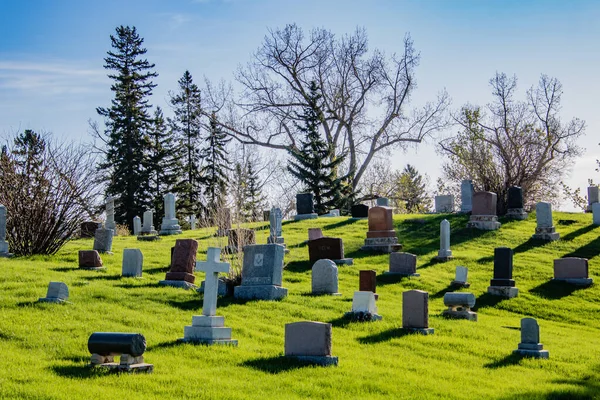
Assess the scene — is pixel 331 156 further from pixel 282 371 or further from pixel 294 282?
pixel 282 371

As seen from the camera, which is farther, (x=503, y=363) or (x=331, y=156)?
(x=331, y=156)

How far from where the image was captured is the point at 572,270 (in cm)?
2278

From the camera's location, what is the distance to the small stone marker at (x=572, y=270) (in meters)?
22.7

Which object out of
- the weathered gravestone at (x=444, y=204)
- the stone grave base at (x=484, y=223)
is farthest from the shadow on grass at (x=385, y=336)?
the weathered gravestone at (x=444, y=204)

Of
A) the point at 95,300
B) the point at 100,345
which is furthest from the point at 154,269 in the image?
the point at 100,345

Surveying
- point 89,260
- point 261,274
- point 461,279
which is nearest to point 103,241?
point 89,260

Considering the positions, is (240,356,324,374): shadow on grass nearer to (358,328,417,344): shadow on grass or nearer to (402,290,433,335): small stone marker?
(358,328,417,344): shadow on grass

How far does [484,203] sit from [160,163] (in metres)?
28.7

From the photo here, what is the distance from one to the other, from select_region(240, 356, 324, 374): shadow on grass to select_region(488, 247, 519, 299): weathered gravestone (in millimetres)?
11287

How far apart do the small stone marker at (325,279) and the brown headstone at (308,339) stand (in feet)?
22.2

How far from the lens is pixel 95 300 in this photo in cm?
1451

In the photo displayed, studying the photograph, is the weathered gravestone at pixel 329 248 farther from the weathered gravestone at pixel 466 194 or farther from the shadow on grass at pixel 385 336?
the weathered gravestone at pixel 466 194

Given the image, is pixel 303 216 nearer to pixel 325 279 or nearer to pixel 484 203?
pixel 484 203

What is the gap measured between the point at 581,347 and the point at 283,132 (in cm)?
3796
